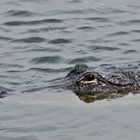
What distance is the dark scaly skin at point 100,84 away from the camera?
360 inches

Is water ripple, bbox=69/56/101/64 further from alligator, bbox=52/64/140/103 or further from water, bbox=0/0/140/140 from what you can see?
alligator, bbox=52/64/140/103

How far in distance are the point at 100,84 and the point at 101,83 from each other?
0.08 feet

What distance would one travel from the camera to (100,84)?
927 cm

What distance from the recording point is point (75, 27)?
46.8 ft

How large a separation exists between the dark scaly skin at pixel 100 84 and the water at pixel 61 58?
24cm

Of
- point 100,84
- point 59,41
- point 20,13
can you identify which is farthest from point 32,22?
point 100,84

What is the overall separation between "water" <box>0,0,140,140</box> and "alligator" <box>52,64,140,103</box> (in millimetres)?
231

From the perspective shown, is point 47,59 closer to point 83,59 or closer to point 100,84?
point 83,59

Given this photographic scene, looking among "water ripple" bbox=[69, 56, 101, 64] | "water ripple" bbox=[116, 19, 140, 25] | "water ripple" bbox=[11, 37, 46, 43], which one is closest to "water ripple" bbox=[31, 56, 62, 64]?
"water ripple" bbox=[69, 56, 101, 64]

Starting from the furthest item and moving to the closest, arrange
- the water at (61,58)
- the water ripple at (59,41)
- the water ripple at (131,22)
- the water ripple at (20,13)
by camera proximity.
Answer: the water ripple at (20,13) → the water ripple at (131,22) → the water ripple at (59,41) → the water at (61,58)

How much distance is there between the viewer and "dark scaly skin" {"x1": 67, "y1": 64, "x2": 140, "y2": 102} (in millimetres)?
9133

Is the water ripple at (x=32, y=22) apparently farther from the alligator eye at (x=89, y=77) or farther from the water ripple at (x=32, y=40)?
the alligator eye at (x=89, y=77)


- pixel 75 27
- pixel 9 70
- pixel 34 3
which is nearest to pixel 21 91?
pixel 9 70

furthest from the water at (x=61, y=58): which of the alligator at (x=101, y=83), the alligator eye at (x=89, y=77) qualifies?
the alligator eye at (x=89, y=77)
